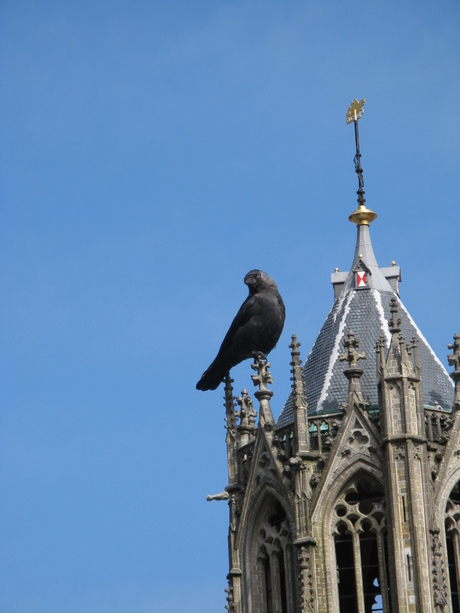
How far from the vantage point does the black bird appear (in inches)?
2657

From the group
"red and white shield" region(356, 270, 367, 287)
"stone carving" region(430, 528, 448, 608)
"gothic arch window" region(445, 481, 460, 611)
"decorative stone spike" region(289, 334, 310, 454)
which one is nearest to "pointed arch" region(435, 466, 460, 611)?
"gothic arch window" region(445, 481, 460, 611)

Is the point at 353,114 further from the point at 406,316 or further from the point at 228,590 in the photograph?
the point at 228,590

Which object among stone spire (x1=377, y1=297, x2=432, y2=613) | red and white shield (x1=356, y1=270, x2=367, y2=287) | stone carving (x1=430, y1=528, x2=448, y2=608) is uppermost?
red and white shield (x1=356, y1=270, x2=367, y2=287)

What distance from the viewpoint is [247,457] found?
67.9 meters

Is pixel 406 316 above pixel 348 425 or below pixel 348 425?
above

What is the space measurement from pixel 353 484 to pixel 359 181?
12295 millimetres

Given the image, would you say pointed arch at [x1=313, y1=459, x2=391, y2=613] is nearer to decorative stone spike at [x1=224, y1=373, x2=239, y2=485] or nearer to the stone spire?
the stone spire

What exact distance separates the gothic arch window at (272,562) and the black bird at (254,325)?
4.55m

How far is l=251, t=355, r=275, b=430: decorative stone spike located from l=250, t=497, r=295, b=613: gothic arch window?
2363mm

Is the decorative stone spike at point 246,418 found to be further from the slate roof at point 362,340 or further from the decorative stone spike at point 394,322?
the decorative stone spike at point 394,322

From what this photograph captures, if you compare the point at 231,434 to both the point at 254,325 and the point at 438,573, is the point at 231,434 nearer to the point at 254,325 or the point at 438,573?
the point at 254,325

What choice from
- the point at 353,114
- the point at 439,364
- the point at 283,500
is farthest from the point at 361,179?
the point at 283,500

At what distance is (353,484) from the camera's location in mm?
64875

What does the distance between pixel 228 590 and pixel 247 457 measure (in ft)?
13.5
